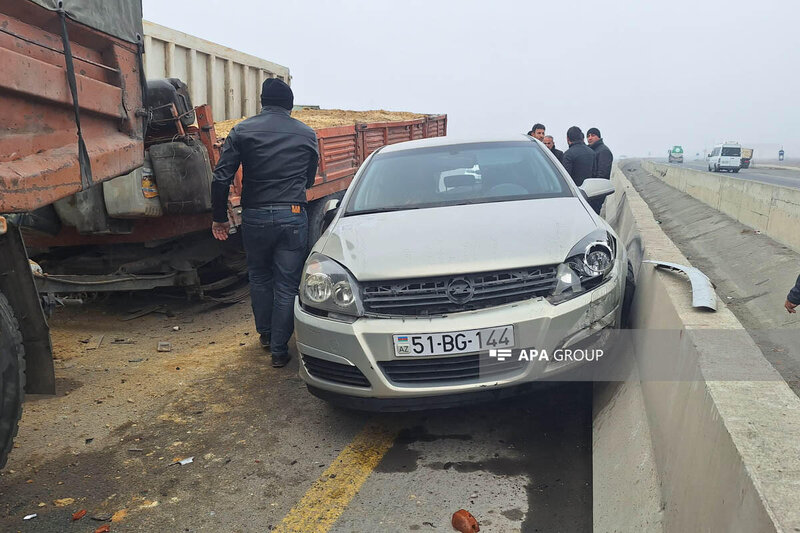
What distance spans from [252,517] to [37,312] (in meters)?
1.34

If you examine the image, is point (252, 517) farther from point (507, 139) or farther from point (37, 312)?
point (507, 139)

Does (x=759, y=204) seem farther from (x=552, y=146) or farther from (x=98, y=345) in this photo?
(x=98, y=345)

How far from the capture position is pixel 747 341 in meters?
2.29

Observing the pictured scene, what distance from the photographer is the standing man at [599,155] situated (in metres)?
8.61

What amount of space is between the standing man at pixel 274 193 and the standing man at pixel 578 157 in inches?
180

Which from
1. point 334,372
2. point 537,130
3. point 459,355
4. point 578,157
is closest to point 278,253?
point 334,372

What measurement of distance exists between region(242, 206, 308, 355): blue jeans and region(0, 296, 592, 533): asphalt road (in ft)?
1.13

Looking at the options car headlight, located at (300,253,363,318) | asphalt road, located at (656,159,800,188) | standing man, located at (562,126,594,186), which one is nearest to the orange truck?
car headlight, located at (300,253,363,318)

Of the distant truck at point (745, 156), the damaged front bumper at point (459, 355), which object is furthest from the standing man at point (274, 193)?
the distant truck at point (745, 156)

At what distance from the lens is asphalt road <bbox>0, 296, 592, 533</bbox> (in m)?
2.67

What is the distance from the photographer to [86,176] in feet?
10.1

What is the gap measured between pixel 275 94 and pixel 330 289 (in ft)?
6.50

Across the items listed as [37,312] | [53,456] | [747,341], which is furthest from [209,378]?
[747,341]

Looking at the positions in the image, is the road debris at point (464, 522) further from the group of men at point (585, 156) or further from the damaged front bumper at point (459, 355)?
the group of men at point (585, 156)
